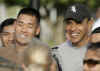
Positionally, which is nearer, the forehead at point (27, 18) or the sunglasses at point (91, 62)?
the sunglasses at point (91, 62)

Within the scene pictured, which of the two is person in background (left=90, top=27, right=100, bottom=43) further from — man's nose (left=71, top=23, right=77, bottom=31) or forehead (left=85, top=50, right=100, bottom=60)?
man's nose (left=71, top=23, right=77, bottom=31)

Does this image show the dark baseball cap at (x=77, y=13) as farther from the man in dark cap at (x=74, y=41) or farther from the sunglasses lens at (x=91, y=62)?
the sunglasses lens at (x=91, y=62)

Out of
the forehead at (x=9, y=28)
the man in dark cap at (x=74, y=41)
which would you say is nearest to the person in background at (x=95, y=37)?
the man in dark cap at (x=74, y=41)

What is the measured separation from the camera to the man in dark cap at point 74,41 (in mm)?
4645

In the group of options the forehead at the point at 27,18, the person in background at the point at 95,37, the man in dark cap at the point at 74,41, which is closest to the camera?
the person in background at the point at 95,37

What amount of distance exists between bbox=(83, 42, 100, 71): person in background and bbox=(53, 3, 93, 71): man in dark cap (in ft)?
3.01

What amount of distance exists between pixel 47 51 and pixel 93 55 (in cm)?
64

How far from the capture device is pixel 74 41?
484 centimetres

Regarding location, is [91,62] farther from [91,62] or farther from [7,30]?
[7,30]

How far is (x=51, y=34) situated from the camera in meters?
20.6

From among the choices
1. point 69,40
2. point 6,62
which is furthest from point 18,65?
point 69,40

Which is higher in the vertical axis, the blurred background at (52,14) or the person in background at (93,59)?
the blurred background at (52,14)

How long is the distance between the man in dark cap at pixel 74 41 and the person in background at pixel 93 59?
919 millimetres

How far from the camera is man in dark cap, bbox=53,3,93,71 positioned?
4.64m
